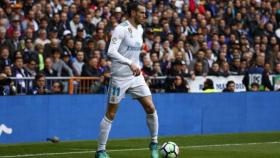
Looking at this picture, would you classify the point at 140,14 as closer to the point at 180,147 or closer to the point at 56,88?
the point at 180,147

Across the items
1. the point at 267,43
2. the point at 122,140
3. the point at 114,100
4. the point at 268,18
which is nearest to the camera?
the point at 114,100

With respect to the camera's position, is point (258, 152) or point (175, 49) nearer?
point (258, 152)

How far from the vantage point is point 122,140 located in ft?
64.6

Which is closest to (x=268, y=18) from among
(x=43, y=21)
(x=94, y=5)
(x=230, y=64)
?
(x=230, y=64)

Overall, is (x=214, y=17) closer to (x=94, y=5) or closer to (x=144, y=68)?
(x=94, y=5)

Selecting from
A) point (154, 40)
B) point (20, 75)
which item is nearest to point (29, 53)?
point (20, 75)

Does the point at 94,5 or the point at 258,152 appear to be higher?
the point at 94,5

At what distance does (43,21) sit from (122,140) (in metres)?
5.00

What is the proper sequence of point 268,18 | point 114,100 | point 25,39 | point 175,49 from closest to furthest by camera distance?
point 114,100 < point 25,39 < point 175,49 < point 268,18

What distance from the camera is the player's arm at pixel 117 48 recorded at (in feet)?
45.6

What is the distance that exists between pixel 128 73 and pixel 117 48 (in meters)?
0.49

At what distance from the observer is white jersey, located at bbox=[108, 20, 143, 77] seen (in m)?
14.1

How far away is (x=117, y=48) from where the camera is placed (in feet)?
46.0

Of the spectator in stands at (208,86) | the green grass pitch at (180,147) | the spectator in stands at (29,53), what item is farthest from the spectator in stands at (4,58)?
the spectator in stands at (208,86)
